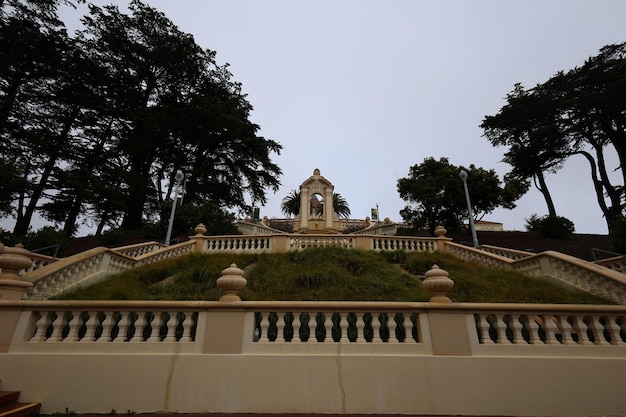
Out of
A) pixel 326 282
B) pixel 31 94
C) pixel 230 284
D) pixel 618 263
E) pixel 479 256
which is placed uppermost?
pixel 31 94

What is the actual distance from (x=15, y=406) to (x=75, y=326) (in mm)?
1058

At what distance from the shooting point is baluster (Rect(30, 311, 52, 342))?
430 centimetres

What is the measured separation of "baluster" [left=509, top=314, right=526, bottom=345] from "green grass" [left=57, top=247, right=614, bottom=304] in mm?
2230

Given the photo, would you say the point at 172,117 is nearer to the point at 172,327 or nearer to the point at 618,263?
the point at 172,327

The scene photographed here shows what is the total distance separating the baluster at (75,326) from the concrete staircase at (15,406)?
0.82m

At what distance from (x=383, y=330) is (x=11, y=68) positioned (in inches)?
1126

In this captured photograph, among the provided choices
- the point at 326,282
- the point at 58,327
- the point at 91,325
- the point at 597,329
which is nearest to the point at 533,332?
the point at 597,329

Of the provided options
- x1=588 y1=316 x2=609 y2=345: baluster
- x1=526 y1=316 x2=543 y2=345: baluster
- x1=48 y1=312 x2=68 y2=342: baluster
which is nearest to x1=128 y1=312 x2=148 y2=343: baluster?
x1=48 y1=312 x2=68 y2=342: baluster

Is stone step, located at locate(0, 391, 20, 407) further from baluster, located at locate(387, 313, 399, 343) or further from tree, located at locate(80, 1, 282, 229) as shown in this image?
tree, located at locate(80, 1, 282, 229)

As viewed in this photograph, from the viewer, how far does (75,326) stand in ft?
14.2

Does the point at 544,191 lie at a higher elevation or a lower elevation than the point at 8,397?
higher

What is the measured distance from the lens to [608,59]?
25.2 metres

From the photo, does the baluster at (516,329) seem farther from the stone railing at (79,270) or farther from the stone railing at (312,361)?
the stone railing at (79,270)

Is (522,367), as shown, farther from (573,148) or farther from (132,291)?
(573,148)
